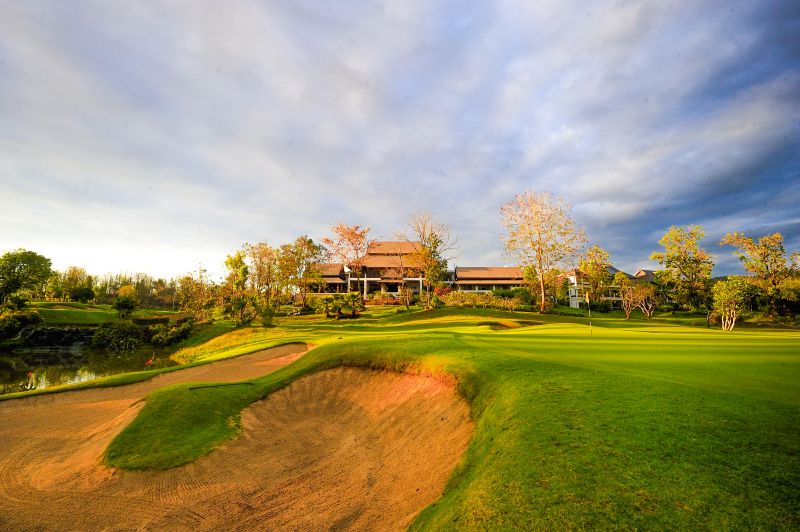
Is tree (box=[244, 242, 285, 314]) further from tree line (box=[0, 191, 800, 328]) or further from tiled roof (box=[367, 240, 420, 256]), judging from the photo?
tiled roof (box=[367, 240, 420, 256])

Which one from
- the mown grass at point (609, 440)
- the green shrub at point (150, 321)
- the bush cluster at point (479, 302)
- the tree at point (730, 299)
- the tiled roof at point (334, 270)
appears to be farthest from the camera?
the tiled roof at point (334, 270)

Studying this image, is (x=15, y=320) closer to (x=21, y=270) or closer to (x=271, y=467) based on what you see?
(x=21, y=270)

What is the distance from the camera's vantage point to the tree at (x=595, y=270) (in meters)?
65.4

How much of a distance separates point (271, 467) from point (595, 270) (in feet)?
216

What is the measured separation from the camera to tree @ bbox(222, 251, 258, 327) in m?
46.2

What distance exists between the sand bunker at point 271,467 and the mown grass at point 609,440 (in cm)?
76

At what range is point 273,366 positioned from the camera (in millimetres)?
22484

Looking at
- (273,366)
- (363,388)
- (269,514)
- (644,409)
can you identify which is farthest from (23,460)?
(644,409)

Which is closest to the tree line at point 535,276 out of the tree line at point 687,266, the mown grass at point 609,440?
the tree line at point 687,266

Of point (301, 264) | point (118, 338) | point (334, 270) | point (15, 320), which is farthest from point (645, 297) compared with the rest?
point (15, 320)

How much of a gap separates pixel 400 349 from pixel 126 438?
9810mm

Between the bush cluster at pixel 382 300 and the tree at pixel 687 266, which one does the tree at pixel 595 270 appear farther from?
the bush cluster at pixel 382 300

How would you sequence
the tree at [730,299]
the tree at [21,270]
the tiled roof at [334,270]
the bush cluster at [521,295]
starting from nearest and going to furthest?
the tree at [730,299]
the tree at [21,270]
the bush cluster at [521,295]
the tiled roof at [334,270]

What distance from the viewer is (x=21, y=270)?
59.3 meters
